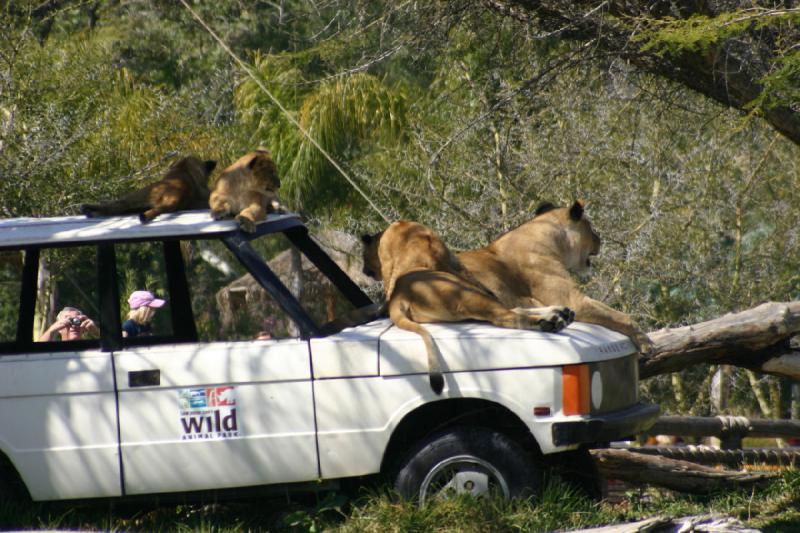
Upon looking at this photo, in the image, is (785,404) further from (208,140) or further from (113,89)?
(113,89)

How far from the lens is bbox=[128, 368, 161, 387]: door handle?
5.41m

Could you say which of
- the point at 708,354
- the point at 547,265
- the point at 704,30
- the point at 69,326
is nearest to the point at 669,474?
the point at 708,354

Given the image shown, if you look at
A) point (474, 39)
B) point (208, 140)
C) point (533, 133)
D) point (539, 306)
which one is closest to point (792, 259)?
point (533, 133)

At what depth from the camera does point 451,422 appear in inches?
221

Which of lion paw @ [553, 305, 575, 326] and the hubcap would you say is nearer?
the hubcap

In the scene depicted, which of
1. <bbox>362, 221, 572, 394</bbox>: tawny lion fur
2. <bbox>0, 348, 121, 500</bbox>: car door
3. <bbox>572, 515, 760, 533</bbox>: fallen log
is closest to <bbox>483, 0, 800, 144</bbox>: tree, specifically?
<bbox>362, 221, 572, 394</bbox>: tawny lion fur

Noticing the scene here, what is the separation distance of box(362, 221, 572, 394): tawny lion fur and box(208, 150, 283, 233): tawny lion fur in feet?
2.23

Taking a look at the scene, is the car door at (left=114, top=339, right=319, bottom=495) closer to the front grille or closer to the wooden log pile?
the front grille

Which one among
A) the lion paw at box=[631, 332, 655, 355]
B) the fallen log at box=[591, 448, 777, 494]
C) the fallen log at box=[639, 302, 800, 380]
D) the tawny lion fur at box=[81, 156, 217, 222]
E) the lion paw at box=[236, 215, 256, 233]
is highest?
the tawny lion fur at box=[81, 156, 217, 222]

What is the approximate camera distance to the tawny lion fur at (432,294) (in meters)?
5.65

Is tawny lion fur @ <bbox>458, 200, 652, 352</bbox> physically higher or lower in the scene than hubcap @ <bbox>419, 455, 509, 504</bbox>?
higher

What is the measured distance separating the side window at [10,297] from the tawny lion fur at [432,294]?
2.08 meters

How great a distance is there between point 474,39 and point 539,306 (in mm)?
4806

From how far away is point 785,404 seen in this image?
60.4ft
